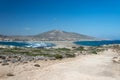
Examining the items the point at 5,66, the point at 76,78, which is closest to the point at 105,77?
the point at 76,78

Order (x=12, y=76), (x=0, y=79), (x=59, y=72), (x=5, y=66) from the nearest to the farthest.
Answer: (x=0, y=79), (x=12, y=76), (x=59, y=72), (x=5, y=66)

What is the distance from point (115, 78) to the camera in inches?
888

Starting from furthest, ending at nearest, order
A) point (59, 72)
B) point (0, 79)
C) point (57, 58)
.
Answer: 1. point (57, 58)
2. point (59, 72)
3. point (0, 79)

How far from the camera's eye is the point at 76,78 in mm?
21922

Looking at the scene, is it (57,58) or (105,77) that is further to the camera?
(57,58)

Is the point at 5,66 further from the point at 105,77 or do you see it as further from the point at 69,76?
the point at 105,77

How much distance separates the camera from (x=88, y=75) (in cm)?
2375

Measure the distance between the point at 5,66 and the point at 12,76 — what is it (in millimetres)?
7669

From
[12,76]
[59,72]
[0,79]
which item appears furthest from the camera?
[59,72]

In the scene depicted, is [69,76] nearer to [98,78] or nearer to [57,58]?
[98,78]

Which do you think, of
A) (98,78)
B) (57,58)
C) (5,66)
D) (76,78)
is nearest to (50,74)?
(76,78)

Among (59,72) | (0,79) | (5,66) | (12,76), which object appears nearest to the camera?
(0,79)

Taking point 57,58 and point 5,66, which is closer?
point 5,66

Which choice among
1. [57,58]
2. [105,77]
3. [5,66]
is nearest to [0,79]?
[5,66]
